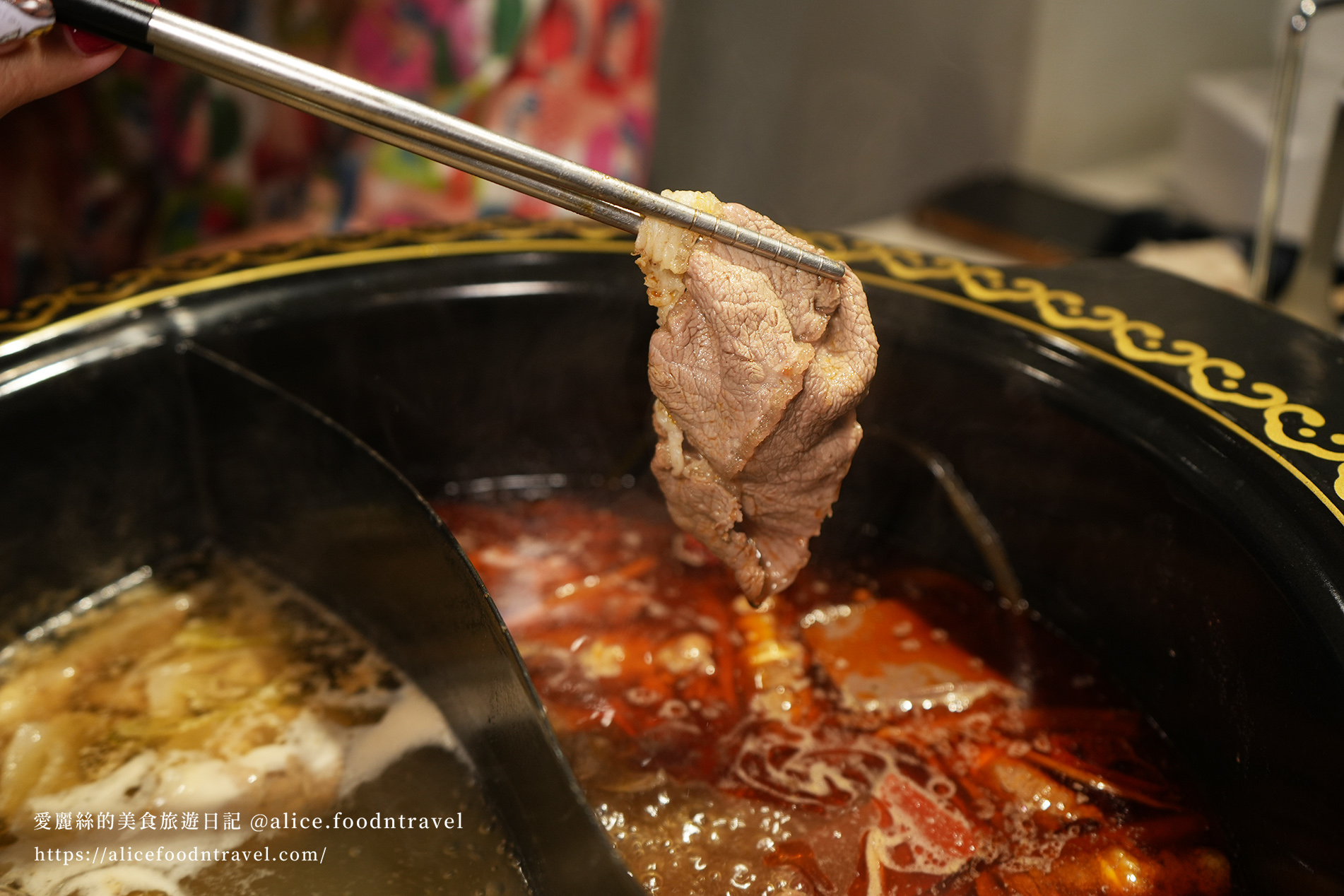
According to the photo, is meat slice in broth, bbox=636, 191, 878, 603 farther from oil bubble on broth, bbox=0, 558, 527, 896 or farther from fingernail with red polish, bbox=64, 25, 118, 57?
fingernail with red polish, bbox=64, 25, 118, 57

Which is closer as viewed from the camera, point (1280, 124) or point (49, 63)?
point (49, 63)

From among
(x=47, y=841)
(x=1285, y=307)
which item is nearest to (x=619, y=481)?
(x=47, y=841)

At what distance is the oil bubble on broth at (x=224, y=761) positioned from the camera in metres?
1.36

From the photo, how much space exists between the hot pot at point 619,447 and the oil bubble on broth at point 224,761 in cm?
7

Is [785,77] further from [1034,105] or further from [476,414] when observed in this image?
[476,414]

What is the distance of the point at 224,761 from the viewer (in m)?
1.50

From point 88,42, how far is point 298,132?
1.95m

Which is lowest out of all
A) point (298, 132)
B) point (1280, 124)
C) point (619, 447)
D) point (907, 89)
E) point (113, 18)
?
Result: point (619, 447)

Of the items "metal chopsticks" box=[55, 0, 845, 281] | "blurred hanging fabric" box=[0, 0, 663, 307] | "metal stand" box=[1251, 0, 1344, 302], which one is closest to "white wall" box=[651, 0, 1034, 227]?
"blurred hanging fabric" box=[0, 0, 663, 307]

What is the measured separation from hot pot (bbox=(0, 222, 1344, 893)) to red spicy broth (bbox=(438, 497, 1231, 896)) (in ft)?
0.36

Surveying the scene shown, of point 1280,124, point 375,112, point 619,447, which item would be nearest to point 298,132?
point 619,447

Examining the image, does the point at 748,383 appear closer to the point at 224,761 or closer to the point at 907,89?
the point at 224,761

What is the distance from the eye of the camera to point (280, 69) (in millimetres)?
1100

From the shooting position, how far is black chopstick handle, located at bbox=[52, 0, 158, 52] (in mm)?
1112
